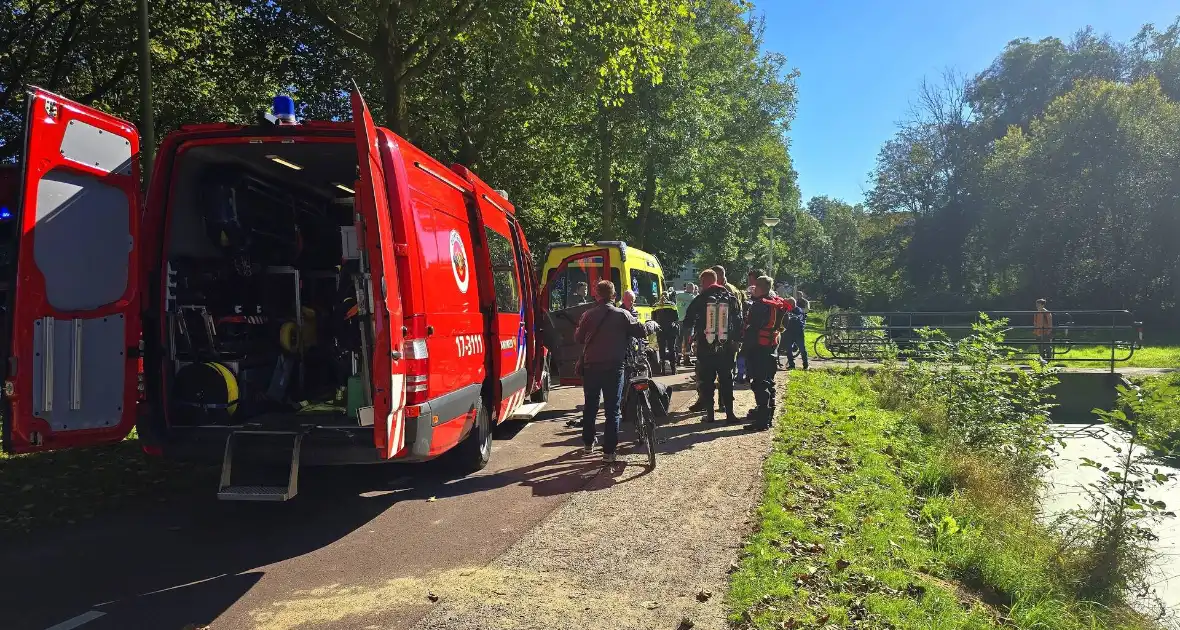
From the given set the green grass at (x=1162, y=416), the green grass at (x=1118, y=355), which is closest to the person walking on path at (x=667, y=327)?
the green grass at (x=1118, y=355)

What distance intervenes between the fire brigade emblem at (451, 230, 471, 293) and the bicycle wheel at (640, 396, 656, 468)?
82.1 inches

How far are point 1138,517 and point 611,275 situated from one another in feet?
31.4

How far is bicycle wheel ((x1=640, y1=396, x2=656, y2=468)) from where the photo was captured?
7.16m

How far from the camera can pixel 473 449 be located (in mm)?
6934

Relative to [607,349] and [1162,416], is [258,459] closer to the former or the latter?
[607,349]

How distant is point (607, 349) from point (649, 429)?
2.99 ft

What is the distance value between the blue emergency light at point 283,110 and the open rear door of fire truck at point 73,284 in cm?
101

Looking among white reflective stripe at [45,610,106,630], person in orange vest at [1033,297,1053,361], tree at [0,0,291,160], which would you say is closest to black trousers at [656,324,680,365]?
person in orange vest at [1033,297,1053,361]

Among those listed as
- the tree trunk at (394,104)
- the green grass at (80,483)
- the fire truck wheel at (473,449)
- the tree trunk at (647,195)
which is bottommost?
the green grass at (80,483)

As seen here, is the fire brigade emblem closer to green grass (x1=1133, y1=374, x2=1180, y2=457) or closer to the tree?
green grass (x1=1133, y1=374, x2=1180, y2=457)

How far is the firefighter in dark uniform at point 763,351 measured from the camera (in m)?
9.05

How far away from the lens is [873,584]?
4.51m

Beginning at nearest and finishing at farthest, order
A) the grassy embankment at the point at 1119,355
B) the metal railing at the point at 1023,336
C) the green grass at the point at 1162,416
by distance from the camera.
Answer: the green grass at the point at 1162,416
the metal railing at the point at 1023,336
the grassy embankment at the point at 1119,355

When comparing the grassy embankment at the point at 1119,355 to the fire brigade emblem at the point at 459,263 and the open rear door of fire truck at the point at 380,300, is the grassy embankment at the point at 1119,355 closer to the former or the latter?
the fire brigade emblem at the point at 459,263
